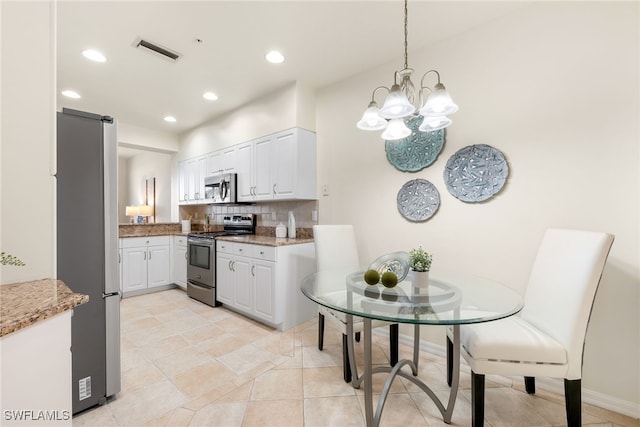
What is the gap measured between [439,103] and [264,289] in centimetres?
229

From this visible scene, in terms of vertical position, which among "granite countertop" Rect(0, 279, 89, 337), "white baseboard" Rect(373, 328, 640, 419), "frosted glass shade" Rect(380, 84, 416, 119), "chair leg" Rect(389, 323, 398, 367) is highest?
"frosted glass shade" Rect(380, 84, 416, 119)

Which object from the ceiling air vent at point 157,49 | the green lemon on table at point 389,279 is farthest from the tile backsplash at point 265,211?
the ceiling air vent at point 157,49

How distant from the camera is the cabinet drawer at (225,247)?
126 inches

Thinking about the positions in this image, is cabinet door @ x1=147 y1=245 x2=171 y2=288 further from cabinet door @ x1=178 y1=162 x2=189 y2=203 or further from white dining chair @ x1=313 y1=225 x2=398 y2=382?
white dining chair @ x1=313 y1=225 x2=398 y2=382

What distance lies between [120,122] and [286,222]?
3129 mm

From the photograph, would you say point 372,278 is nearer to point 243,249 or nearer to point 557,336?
point 557,336

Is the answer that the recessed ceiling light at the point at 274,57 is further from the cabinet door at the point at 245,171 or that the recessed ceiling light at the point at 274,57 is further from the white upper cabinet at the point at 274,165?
the cabinet door at the point at 245,171

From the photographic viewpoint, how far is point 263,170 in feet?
11.0

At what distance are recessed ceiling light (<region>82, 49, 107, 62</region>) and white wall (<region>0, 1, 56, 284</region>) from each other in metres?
1.64

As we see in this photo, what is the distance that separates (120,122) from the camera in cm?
418

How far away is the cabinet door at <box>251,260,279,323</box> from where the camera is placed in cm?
272

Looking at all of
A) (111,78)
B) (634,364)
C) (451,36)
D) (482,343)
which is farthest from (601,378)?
(111,78)

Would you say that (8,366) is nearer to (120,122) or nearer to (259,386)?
(259,386)

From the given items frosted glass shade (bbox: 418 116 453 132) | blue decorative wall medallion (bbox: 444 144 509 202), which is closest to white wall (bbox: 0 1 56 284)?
frosted glass shade (bbox: 418 116 453 132)
